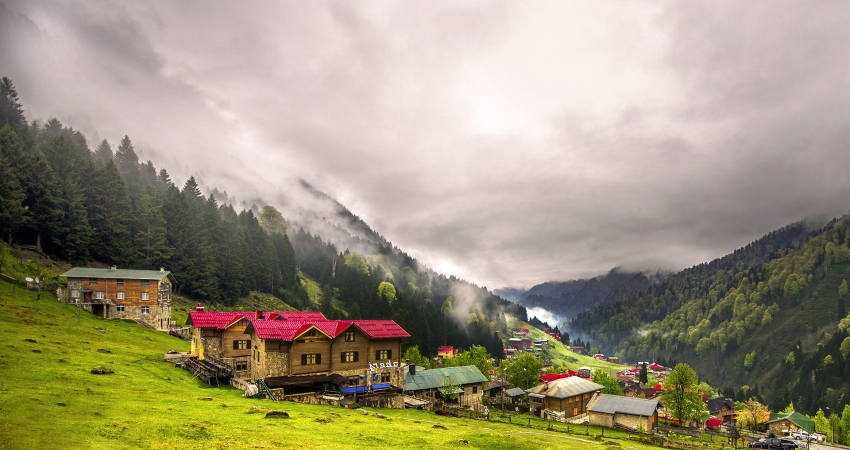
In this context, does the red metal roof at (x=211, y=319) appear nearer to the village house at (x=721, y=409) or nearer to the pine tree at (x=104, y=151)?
the pine tree at (x=104, y=151)

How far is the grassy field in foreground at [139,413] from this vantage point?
2488 cm

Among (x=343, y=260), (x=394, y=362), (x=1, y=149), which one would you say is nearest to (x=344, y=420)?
(x=394, y=362)

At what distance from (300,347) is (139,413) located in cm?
2781

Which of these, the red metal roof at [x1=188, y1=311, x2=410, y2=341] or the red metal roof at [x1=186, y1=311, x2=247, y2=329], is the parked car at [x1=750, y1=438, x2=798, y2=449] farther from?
the red metal roof at [x1=186, y1=311, x2=247, y2=329]

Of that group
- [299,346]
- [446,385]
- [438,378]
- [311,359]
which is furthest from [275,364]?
[438,378]

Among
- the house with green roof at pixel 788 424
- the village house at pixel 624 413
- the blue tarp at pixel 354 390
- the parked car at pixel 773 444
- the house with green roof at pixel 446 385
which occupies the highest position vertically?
the blue tarp at pixel 354 390

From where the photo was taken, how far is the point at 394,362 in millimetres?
66312

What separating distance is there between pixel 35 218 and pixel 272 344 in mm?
62284

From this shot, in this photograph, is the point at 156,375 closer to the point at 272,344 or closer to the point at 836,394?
the point at 272,344

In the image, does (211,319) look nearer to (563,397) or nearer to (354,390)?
(354,390)

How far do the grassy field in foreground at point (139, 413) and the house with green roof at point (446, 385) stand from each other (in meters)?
14.7

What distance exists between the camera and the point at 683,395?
7912 cm

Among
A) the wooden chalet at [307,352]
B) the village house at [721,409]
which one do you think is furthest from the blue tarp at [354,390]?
the village house at [721,409]

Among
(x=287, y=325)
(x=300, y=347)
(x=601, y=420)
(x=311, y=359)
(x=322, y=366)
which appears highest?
(x=287, y=325)
